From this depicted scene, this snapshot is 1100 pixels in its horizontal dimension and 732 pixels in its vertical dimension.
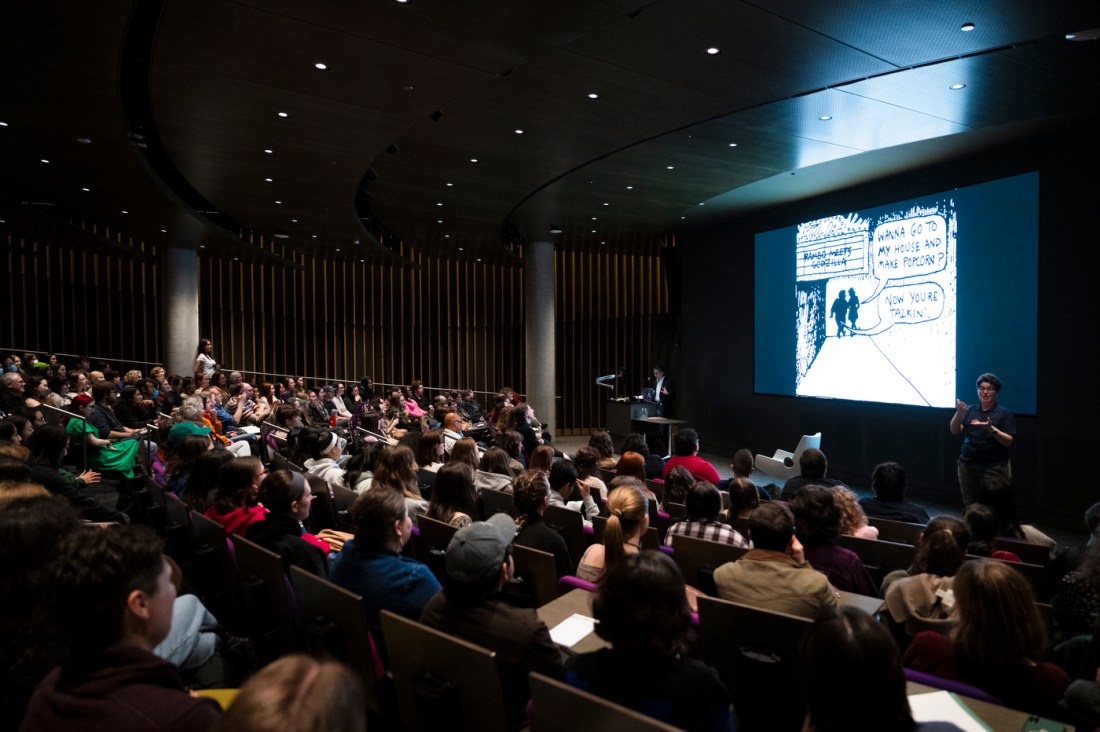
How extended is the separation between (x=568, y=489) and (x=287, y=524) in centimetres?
217

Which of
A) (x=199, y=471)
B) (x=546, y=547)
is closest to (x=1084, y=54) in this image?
(x=546, y=547)

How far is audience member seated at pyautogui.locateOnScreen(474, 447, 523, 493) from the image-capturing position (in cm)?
526

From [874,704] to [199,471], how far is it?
385 centimetres

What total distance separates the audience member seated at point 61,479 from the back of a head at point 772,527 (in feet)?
11.7

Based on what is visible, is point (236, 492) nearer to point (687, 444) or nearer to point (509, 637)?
point (509, 637)

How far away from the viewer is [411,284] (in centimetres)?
2084

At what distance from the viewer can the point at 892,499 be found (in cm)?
487

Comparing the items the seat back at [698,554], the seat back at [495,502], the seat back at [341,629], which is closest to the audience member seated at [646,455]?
the seat back at [495,502]

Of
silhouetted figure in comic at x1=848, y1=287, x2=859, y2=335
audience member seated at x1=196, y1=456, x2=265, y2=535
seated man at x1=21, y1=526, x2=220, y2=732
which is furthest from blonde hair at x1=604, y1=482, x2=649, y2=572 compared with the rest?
silhouetted figure in comic at x1=848, y1=287, x2=859, y2=335

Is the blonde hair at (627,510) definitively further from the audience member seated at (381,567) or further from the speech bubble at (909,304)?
the speech bubble at (909,304)

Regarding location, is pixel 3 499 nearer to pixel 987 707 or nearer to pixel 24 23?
pixel 987 707

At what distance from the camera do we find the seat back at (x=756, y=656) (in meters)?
2.10

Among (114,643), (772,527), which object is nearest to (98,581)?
(114,643)

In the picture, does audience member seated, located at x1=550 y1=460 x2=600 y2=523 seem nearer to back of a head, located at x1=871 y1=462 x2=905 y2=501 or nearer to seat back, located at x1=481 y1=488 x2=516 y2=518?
seat back, located at x1=481 y1=488 x2=516 y2=518
